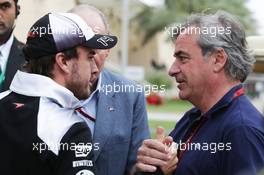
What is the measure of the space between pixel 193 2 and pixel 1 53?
13.5 m

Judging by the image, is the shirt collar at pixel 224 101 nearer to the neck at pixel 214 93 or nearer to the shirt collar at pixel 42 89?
the neck at pixel 214 93

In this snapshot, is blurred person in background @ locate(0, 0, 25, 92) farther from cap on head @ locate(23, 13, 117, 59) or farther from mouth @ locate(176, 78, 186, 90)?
cap on head @ locate(23, 13, 117, 59)

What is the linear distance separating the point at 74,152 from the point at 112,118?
1.03 metres

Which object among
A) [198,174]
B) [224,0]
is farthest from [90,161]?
[224,0]

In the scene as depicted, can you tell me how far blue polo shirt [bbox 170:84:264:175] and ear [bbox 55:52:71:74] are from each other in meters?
0.73

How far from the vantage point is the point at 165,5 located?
98.9 feet

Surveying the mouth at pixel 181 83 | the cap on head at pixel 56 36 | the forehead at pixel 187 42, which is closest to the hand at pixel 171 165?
the mouth at pixel 181 83

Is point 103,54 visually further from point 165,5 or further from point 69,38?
point 165,5

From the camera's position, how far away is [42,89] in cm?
210

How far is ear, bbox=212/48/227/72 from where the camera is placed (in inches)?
108

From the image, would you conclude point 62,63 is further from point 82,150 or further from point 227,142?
point 227,142

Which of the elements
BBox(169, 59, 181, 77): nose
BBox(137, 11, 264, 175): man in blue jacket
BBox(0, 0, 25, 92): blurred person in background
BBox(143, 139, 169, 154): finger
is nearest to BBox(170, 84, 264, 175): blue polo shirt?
BBox(137, 11, 264, 175): man in blue jacket
